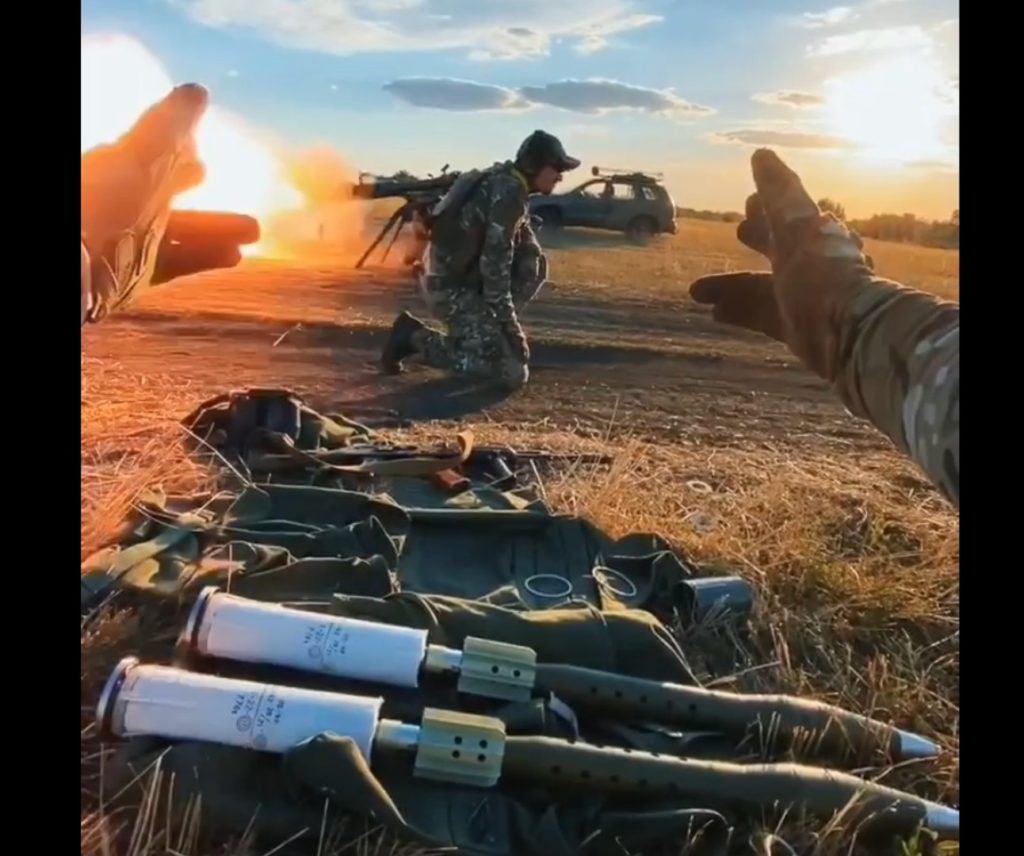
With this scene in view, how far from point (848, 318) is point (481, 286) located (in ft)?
15.1

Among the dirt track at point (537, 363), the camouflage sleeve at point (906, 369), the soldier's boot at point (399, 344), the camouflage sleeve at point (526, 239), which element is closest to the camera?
the camouflage sleeve at point (906, 369)

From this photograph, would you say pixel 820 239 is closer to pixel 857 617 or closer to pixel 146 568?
pixel 857 617

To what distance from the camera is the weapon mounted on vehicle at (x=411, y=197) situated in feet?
25.5

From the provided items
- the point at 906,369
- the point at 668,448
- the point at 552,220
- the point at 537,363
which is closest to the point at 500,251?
the point at 537,363

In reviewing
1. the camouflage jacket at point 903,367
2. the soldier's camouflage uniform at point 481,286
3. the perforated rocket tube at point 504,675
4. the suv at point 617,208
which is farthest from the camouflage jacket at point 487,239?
the suv at point 617,208

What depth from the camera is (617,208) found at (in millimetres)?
17875

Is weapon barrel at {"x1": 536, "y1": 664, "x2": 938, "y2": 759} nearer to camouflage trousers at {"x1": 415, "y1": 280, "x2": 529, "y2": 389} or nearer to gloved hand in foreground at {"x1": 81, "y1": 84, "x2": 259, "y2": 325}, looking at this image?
gloved hand in foreground at {"x1": 81, "y1": 84, "x2": 259, "y2": 325}

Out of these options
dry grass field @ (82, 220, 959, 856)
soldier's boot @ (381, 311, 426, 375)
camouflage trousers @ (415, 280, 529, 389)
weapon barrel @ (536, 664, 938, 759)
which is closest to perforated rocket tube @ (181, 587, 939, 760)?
weapon barrel @ (536, 664, 938, 759)

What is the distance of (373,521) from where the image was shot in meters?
3.31

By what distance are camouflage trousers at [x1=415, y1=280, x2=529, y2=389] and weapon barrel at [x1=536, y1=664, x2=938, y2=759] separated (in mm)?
4400

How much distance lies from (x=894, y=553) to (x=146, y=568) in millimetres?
2318

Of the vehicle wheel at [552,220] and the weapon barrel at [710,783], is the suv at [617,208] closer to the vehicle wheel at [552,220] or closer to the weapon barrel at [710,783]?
the vehicle wheel at [552,220]

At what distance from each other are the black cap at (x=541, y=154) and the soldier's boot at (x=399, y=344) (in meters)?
1.16
